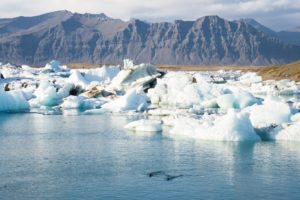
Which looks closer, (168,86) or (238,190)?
(238,190)

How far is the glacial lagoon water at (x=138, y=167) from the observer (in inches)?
612

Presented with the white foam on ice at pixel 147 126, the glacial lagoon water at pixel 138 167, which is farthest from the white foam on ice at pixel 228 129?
the white foam on ice at pixel 147 126

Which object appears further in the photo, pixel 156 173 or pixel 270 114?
pixel 270 114

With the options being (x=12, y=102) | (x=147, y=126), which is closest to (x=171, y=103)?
(x=12, y=102)

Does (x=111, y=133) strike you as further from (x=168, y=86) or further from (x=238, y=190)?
(x=168, y=86)

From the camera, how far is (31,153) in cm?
2175

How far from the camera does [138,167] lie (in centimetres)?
1875

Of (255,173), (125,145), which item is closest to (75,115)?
(125,145)

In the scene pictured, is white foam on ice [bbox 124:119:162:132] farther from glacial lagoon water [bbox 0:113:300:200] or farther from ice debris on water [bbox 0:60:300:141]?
glacial lagoon water [bbox 0:113:300:200]

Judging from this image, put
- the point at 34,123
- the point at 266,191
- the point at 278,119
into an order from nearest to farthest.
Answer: the point at 266,191
the point at 278,119
the point at 34,123

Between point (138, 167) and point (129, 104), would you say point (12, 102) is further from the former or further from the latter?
point (138, 167)

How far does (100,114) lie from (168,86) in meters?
8.72

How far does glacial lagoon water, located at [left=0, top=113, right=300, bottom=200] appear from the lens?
15.5m

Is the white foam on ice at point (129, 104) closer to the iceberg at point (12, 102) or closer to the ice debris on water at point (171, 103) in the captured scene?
the ice debris on water at point (171, 103)
